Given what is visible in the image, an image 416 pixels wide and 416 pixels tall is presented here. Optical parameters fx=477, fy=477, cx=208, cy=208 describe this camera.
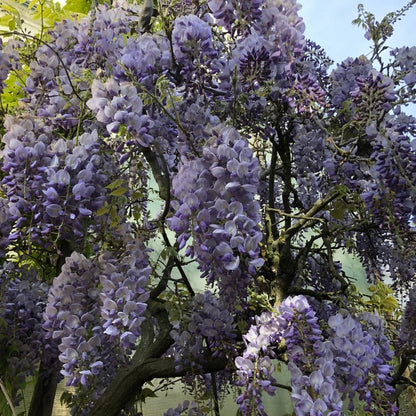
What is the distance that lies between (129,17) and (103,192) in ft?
2.07

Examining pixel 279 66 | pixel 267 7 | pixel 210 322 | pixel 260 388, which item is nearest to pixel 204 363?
pixel 210 322

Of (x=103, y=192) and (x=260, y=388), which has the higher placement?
(x=103, y=192)

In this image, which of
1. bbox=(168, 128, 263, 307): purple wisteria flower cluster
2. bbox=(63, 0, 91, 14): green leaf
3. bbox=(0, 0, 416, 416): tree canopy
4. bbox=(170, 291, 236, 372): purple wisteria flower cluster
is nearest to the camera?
→ bbox=(168, 128, 263, 307): purple wisteria flower cluster

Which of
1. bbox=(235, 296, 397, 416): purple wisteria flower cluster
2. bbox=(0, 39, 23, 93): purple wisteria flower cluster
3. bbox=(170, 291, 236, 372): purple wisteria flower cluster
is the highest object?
bbox=(0, 39, 23, 93): purple wisteria flower cluster

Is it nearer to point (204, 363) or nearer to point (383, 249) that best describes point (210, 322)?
point (204, 363)

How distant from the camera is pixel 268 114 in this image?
61.4 inches

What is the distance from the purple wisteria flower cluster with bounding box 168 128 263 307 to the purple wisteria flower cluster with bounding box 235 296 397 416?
25 centimetres

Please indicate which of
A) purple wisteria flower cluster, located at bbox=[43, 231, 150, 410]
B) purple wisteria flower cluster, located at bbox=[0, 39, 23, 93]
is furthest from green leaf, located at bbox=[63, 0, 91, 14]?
purple wisteria flower cluster, located at bbox=[43, 231, 150, 410]

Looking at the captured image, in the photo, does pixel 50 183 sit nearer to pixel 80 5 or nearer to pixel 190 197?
pixel 190 197

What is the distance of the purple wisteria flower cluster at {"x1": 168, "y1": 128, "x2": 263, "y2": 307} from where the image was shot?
1032 mm

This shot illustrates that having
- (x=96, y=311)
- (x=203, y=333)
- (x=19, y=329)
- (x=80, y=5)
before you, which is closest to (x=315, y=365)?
(x=203, y=333)

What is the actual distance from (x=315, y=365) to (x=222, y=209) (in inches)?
19.1

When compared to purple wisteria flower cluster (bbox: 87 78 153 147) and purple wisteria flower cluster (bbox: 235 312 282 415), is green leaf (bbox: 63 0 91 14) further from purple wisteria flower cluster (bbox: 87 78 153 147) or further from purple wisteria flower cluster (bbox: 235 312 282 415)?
purple wisteria flower cluster (bbox: 235 312 282 415)

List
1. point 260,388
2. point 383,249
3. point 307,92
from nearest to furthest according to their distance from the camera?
point 260,388 → point 307,92 → point 383,249
